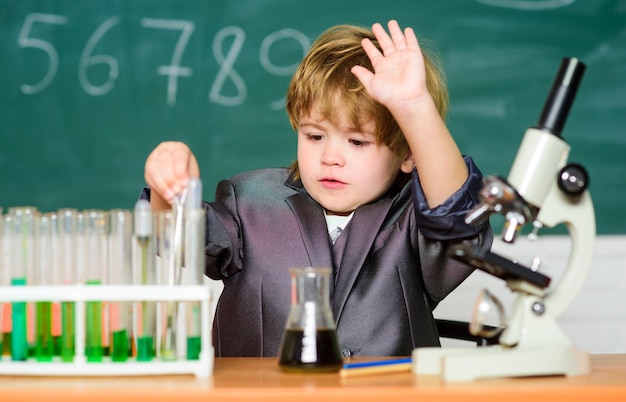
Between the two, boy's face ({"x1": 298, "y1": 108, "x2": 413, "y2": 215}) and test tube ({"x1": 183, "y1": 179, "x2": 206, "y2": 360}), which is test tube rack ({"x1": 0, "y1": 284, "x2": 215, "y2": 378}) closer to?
test tube ({"x1": 183, "y1": 179, "x2": 206, "y2": 360})

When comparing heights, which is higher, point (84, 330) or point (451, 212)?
point (451, 212)

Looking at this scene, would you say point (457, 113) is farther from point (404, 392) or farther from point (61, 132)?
point (404, 392)

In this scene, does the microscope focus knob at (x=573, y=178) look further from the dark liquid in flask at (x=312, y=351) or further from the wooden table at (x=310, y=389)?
the dark liquid in flask at (x=312, y=351)

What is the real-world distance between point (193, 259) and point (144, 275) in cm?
6

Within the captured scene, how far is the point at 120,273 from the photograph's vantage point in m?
1.09

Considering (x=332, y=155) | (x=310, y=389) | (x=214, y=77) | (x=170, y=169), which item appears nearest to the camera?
(x=310, y=389)

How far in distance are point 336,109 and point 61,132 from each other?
1.33 m

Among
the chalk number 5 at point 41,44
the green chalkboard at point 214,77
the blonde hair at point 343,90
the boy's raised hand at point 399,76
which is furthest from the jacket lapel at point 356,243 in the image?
the chalk number 5 at point 41,44

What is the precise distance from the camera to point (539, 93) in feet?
8.41

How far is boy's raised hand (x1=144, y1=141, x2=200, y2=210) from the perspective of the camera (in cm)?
124

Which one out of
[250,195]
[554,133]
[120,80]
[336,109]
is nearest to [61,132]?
[120,80]

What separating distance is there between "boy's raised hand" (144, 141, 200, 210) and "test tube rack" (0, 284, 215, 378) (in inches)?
8.0

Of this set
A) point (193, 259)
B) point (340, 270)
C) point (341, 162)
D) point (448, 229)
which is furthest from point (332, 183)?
point (193, 259)

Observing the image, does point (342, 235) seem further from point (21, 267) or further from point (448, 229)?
point (21, 267)
